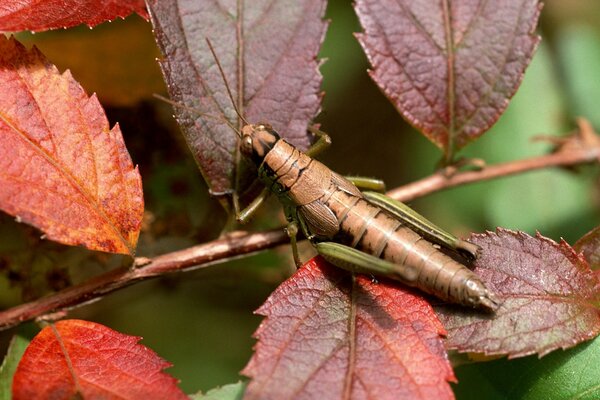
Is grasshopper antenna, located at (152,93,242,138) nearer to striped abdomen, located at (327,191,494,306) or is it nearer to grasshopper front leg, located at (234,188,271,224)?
grasshopper front leg, located at (234,188,271,224)

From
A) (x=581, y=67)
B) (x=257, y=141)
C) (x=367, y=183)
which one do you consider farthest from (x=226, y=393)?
(x=581, y=67)

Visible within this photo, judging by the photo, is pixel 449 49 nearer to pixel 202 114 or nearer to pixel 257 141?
pixel 257 141

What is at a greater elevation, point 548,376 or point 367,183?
point 367,183

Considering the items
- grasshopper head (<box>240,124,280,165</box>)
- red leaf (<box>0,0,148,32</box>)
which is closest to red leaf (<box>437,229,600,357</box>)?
grasshopper head (<box>240,124,280,165</box>)

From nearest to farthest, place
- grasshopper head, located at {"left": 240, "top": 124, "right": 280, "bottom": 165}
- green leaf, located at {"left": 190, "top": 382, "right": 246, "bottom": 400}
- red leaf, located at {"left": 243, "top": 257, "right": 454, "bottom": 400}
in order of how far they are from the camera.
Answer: red leaf, located at {"left": 243, "top": 257, "right": 454, "bottom": 400} < green leaf, located at {"left": 190, "top": 382, "right": 246, "bottom": 400} < grasshopper head, located at {"left": 240, "top": 124, "right": 280, "bottom": 165}

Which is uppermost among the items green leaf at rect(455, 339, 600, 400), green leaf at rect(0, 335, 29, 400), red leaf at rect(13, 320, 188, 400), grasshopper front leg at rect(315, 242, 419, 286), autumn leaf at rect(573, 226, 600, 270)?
grasshopper front leg at rect(315, 242, 419, 286)

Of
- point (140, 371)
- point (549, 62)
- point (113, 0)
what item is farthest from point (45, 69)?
point (549, 62)

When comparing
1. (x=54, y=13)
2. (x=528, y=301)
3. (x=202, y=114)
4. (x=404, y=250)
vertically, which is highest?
(x=54, y=13)
